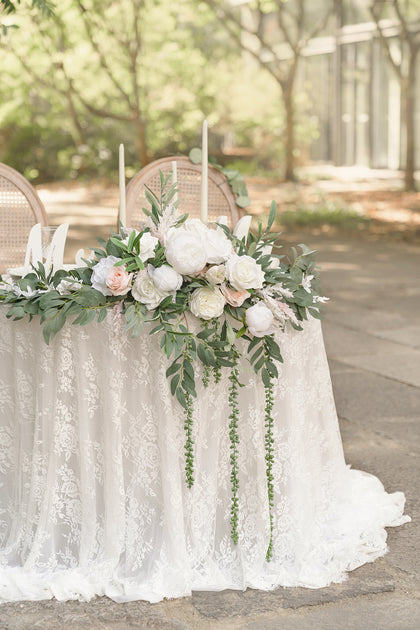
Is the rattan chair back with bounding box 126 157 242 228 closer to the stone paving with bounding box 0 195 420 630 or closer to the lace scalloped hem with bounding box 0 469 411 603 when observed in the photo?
the stone paving with bounding box 0 195 420 630

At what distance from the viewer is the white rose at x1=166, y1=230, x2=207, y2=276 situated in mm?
2857

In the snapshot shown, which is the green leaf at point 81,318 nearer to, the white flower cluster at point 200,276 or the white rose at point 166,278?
the white flower cluster at point 200,276

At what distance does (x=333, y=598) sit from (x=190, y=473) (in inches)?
24.5

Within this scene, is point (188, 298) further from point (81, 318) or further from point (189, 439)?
point (189, 439)

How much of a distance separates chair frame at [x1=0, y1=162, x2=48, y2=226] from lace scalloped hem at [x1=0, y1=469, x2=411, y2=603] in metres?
1.84

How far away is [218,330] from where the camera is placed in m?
3.05

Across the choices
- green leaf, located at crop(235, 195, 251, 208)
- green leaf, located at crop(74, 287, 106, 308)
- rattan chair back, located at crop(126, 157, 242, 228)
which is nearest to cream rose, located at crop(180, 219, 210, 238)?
green leaf, located at crop(74, 287, 106, 308)

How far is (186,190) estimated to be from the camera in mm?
4480

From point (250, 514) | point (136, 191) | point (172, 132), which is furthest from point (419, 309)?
point (172, 132)

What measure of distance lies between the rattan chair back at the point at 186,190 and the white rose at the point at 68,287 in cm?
145

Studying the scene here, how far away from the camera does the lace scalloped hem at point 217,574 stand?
2984 millimetres

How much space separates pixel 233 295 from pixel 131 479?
72cm

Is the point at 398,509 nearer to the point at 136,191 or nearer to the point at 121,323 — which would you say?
the point at 121,323

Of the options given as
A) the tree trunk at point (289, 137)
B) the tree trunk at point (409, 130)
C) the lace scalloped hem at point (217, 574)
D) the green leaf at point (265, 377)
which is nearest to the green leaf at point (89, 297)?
the green leaf at point (265, 377)
